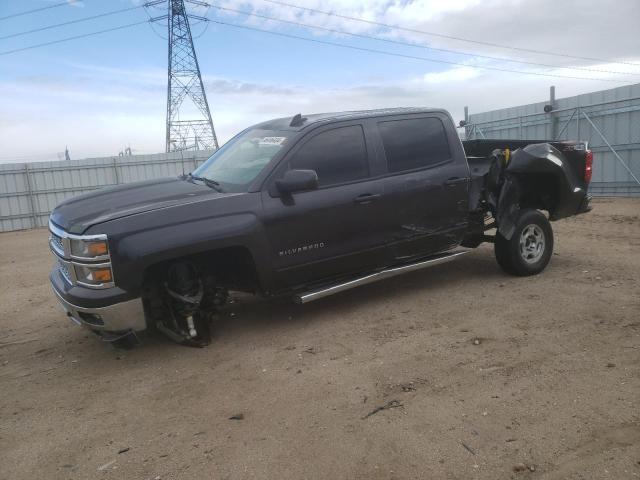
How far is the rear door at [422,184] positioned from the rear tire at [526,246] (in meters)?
0.60

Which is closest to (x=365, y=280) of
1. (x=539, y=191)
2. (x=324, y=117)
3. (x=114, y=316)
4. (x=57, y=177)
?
(x=324, y=117)

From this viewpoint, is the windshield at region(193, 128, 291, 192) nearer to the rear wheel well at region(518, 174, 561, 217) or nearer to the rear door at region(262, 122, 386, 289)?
the rear door at region(262, 122, 386, 289)

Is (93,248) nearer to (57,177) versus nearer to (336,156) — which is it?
(336,156)

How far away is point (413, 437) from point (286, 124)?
10.5 ft

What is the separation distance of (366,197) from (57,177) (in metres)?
16.7

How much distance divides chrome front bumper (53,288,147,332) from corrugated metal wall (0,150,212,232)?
14.8 metres

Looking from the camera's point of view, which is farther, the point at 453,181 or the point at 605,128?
the point at 605,128

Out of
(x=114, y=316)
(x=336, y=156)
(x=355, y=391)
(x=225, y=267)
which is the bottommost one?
(x=355, y=391)

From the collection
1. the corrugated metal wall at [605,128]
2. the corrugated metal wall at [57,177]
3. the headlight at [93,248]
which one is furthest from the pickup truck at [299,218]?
the corrugated metal wall at [57,177]

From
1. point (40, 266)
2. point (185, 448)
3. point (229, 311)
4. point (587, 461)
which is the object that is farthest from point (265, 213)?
point (40, 266)

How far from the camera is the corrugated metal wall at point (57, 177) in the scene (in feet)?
57.4

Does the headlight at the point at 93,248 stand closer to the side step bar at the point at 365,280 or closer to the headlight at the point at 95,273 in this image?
the headlight at the point at 95,273

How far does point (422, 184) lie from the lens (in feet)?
16.8

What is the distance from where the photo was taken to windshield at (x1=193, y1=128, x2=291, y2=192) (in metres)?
4.57
